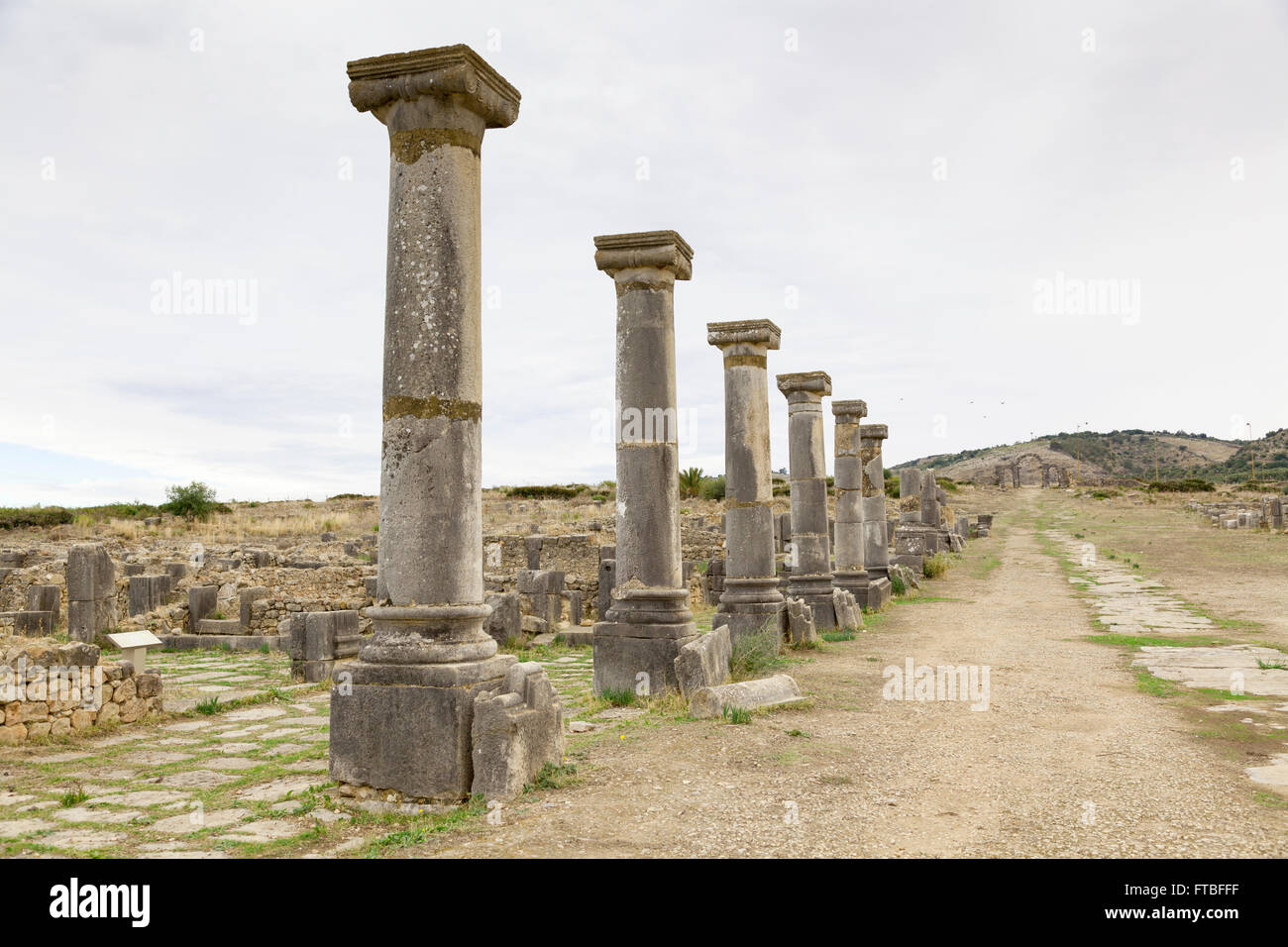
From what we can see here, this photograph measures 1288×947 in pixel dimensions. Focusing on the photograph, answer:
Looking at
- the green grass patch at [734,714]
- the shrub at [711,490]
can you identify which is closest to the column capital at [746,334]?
the green grass patch at [734,714]

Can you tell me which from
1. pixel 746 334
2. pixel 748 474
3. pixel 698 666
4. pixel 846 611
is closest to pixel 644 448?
pixel 698 666

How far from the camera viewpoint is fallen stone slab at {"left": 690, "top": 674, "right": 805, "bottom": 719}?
7.93 m

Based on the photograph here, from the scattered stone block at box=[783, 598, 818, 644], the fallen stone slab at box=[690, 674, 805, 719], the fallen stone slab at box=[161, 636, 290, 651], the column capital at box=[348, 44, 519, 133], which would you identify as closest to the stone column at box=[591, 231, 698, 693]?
the fallen stone slab at box=[690, 674, 805, 719]

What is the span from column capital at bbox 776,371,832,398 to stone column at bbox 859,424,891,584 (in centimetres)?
520

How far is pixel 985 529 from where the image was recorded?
138ft

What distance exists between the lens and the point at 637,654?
8984 millimetres

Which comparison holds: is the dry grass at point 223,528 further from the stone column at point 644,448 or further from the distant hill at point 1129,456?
the distant hill at point 1129,456

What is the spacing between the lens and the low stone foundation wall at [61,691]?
8227 millimetres

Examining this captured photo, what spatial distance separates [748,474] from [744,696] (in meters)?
4.50

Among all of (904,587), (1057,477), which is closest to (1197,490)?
(1057,477)

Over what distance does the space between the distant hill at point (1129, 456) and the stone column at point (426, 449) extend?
307 feet

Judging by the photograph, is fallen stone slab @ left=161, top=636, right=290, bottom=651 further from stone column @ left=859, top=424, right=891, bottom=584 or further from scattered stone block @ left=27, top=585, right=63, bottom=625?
stone column @ left=859, top=424, right=891, bottom=584

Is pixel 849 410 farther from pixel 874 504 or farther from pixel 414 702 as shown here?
pixel 414 702

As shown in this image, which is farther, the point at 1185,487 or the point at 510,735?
the point at 1185,487
